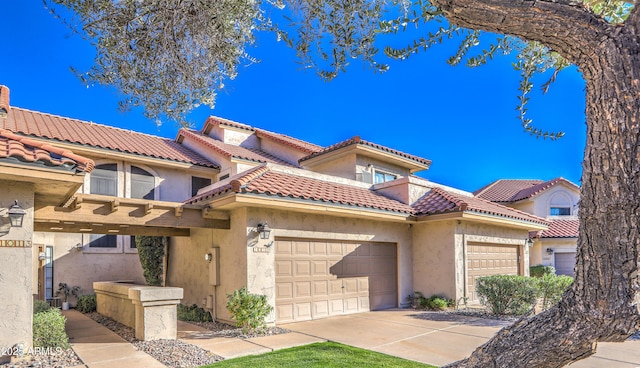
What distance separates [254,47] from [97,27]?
2.17 metres

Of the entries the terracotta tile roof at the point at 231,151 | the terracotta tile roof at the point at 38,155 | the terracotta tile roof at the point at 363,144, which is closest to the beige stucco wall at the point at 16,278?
the terracotta tile roof at the point at 38,155

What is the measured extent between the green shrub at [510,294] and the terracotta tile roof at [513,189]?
61.6ft

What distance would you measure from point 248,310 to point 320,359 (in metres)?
3.26

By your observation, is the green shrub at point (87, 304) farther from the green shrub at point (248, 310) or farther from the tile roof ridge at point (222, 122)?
the tile roof ridge at point (222, 122)

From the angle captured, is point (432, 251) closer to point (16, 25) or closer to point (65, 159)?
point (65, 159)

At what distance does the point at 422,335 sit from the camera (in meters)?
9.96

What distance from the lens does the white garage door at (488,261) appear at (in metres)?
15.3

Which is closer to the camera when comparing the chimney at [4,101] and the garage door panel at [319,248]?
the garage door panel at [319,248]

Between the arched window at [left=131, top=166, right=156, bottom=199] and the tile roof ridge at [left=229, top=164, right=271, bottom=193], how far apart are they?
23.4ft

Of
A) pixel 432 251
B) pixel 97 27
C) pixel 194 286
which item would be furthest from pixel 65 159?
pixel 432 251

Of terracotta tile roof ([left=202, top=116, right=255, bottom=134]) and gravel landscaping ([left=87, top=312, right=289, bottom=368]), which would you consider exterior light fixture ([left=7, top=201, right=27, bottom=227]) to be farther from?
terracotta tile roof ([left=202, top=116, right=255, bottom=134])

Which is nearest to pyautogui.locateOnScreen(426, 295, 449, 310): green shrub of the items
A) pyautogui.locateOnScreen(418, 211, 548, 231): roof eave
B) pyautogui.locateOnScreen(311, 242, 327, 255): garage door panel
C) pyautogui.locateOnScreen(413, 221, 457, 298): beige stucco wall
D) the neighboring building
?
pyautogui.locateOnScreen(413, 221, 457, 298): beige stucco wall

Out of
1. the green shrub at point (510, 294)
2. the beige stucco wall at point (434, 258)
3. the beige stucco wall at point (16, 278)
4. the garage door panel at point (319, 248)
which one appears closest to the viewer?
the beige stucco wall at point (16, 278)

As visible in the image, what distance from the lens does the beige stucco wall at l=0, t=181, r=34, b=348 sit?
7223mm
